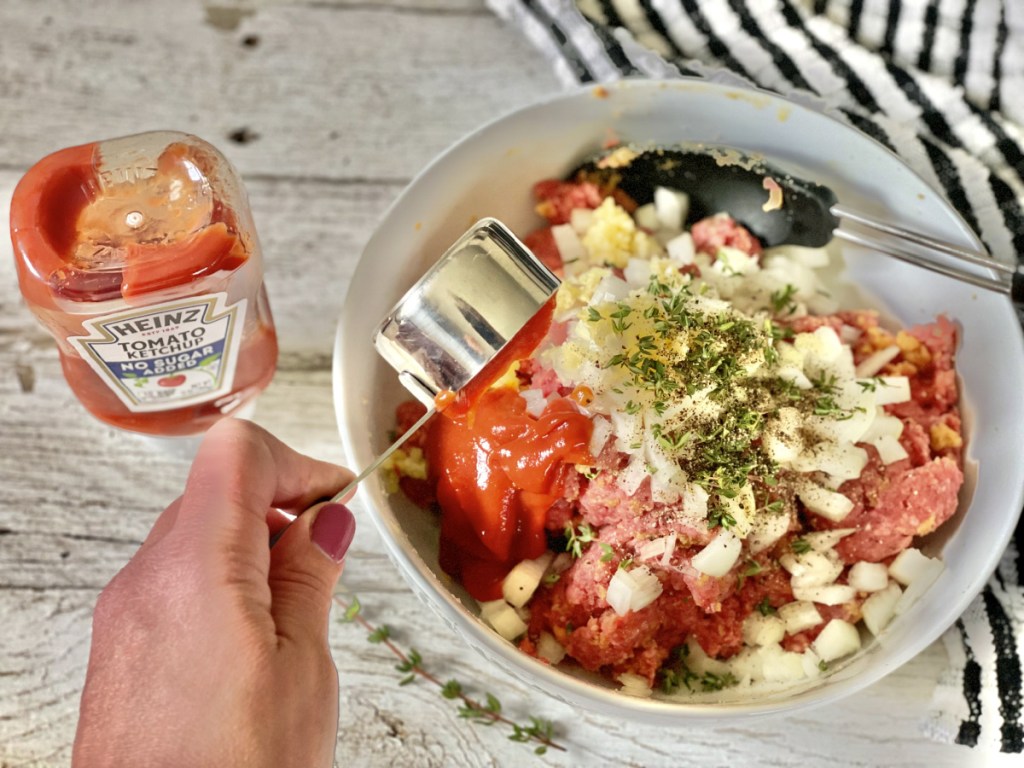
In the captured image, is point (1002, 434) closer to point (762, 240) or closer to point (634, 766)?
point (762, 240)

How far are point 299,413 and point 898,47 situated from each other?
168 cm

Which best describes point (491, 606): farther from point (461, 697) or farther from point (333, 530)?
point (333, 530)

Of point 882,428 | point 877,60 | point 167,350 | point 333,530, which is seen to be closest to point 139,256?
point 167,350

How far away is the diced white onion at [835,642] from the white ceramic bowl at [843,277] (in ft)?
0.09

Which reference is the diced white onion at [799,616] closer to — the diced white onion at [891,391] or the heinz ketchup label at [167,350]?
the diced white onion at [891,391]

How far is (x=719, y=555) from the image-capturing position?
66.1 inches

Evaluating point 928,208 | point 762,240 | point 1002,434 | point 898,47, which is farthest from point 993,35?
point 1002,434

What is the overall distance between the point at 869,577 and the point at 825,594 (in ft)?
0.33

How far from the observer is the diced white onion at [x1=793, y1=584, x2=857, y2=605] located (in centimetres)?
180

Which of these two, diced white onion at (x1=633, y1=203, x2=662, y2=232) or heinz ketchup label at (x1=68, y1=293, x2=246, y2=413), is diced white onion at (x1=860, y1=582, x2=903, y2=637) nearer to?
diced white onion at (x1=633, y1=203, x2=662, y2=232)

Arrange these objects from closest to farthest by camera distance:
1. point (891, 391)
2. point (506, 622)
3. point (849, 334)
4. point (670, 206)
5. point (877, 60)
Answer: point (506, 622)
point (891, 391)
point (849, 334)
point (670, 206)
point (877, 60)

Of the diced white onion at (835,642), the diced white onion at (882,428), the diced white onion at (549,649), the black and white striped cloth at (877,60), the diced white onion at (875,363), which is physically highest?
the black and white striped cloth at (877,60)

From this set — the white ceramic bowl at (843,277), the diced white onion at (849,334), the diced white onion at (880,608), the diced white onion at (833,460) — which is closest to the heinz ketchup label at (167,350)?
the white ceramic bowl at (843,277)

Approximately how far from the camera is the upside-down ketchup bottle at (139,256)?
1.54 meters
